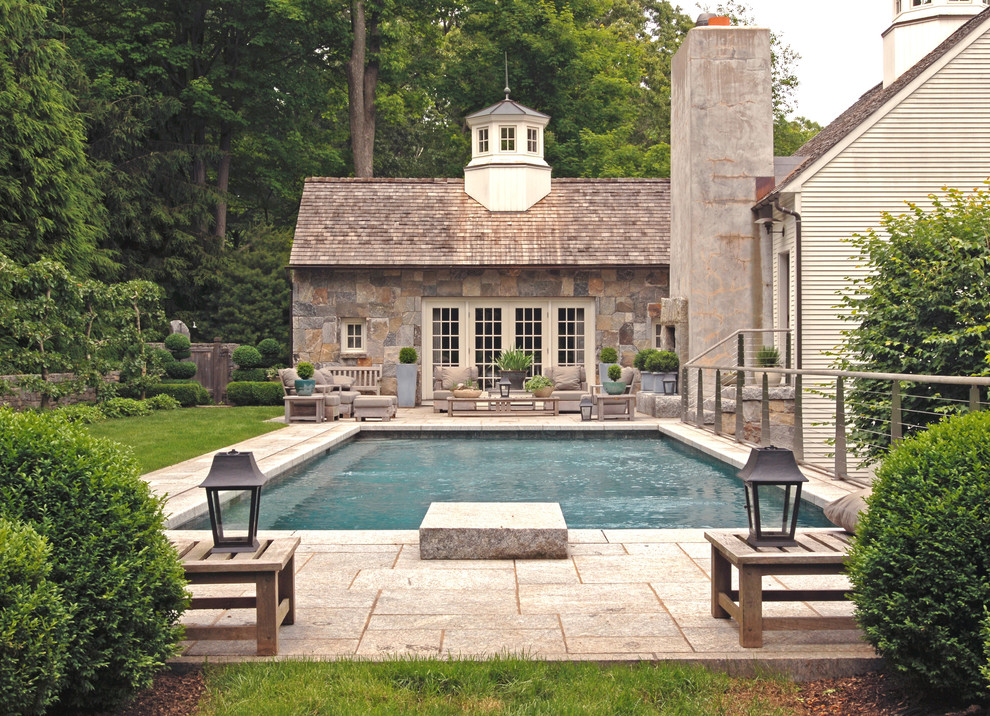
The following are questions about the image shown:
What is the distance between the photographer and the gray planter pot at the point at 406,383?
58.9 ft

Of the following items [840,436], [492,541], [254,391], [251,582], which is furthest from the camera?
[254,391]

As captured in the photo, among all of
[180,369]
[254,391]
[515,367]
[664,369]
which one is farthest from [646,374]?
[180,369]

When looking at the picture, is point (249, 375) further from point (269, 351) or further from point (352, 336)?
point (352, 336)

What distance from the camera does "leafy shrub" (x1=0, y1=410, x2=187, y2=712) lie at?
9.70 feet

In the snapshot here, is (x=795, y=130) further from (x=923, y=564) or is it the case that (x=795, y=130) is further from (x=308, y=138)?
(x=923, y=564)

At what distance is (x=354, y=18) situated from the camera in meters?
24.8

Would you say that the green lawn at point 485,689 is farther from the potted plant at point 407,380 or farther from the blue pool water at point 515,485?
the potted plant at point 407,380

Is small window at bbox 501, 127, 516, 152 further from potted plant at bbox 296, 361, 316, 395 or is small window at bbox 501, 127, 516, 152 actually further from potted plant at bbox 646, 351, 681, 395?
potted plant at bbox 296, 361, 316, 395

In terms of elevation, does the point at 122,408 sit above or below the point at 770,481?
below

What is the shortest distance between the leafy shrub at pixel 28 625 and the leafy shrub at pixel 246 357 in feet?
53.4

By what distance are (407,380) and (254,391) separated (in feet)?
10.1

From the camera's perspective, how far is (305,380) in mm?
15477

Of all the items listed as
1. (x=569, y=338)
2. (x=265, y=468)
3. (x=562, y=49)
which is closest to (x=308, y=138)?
(x=562, y=49)

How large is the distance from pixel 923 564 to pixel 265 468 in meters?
6.87
